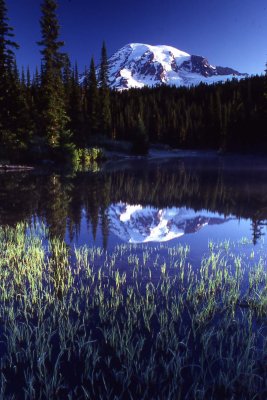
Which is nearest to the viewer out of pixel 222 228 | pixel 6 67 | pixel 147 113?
pixel 222 228

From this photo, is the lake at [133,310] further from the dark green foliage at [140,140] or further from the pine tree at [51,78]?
the dark green foliage at [140,140]

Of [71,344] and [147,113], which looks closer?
[71,344]

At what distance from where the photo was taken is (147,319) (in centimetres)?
544

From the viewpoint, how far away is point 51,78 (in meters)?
40.0

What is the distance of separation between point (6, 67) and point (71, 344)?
113 feet

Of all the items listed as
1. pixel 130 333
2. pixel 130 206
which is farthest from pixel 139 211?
pixel 130 333

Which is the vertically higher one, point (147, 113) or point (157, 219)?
point (147, 113)

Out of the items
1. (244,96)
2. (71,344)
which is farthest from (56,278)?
(244,96)

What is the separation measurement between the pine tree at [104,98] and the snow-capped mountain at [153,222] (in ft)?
160

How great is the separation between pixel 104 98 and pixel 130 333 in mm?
64645

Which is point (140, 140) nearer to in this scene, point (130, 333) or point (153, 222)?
point (153, 222)

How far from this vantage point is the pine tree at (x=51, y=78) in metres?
38.3

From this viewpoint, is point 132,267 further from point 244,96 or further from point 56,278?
point 244,96

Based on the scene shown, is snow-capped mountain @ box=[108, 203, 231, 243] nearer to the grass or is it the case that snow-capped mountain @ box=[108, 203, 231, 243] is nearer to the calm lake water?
→ the calm lake water
